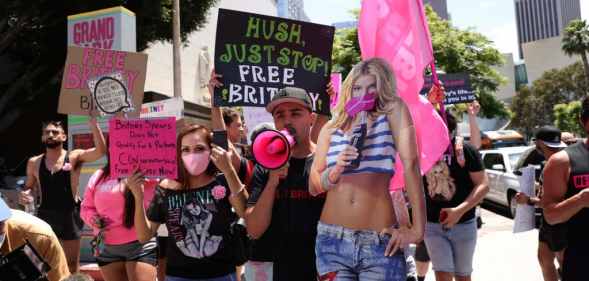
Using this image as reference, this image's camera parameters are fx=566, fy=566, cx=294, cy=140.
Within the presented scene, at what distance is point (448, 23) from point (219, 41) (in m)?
23.1

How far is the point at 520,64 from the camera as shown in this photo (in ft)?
428

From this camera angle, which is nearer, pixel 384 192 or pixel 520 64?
pixel 384 192

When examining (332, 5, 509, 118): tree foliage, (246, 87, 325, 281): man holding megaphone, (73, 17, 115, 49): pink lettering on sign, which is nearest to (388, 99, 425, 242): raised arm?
(246, 87, 325, 281): man holding megaphone

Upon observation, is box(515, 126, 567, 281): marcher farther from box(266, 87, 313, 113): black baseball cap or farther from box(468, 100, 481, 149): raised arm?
box(266, 87, 313, 113): black baseball cap

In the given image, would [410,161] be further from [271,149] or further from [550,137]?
[550,137]

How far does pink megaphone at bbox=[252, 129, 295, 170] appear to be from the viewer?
276 cm

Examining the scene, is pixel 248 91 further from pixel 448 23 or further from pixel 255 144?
pixel 448 23

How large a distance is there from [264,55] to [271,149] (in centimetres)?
168

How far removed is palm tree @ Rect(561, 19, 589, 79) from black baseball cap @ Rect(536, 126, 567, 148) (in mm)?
66420

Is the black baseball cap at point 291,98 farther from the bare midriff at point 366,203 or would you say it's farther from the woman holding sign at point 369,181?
the bare midriff at point 366,203

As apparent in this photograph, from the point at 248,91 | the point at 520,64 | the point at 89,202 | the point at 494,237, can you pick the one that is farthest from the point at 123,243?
the point at 520,64

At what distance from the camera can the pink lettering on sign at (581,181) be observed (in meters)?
3.10

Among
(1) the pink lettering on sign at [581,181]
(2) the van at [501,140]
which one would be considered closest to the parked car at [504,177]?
(1) the pink lettering on sign at [581,181]

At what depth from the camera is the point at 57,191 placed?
5.96 meters
